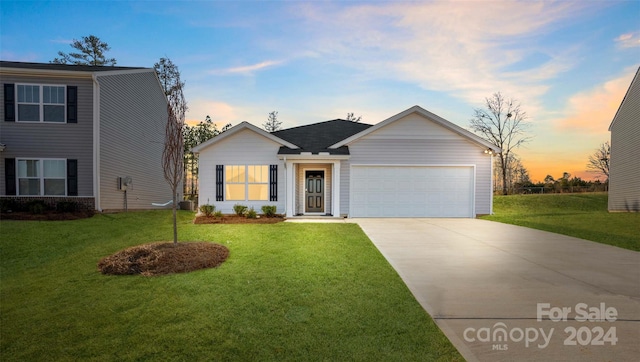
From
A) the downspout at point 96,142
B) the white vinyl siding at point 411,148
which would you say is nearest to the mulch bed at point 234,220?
the white vinyl siding at point 411,148

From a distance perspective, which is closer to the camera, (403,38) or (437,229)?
(437,229)

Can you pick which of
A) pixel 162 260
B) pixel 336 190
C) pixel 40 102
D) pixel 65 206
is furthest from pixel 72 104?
pixel 336 190

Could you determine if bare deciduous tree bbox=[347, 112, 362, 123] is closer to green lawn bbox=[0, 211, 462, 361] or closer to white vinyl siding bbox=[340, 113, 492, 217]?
white vinyl siding bbox=[340, 113, 492, 217]

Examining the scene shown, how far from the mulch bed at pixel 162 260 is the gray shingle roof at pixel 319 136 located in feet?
24.5

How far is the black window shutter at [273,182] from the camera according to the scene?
1393 centimetres

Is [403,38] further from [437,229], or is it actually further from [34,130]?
[34,130]

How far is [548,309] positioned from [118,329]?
17.8 ft

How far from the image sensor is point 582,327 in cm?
365

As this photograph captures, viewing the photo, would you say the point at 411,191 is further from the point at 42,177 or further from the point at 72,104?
the point at 42,177

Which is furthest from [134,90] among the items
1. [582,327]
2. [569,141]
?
[569,141]

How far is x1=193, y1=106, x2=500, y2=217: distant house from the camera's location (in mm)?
13914

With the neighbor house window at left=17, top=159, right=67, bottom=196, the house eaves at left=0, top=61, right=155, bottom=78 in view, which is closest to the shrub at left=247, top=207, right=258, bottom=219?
the neighbor house window at left=17, top=159, right=67, bottom=196

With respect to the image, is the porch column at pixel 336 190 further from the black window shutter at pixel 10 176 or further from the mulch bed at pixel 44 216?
the black window shutter at pixel 10 176

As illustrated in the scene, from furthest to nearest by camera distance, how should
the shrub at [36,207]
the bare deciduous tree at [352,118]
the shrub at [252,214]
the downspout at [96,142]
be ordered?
the bare deciduous tree at [352,118] < the downspout at [96,142] < the shrub at [252,214] < the shrub at [36,207]
